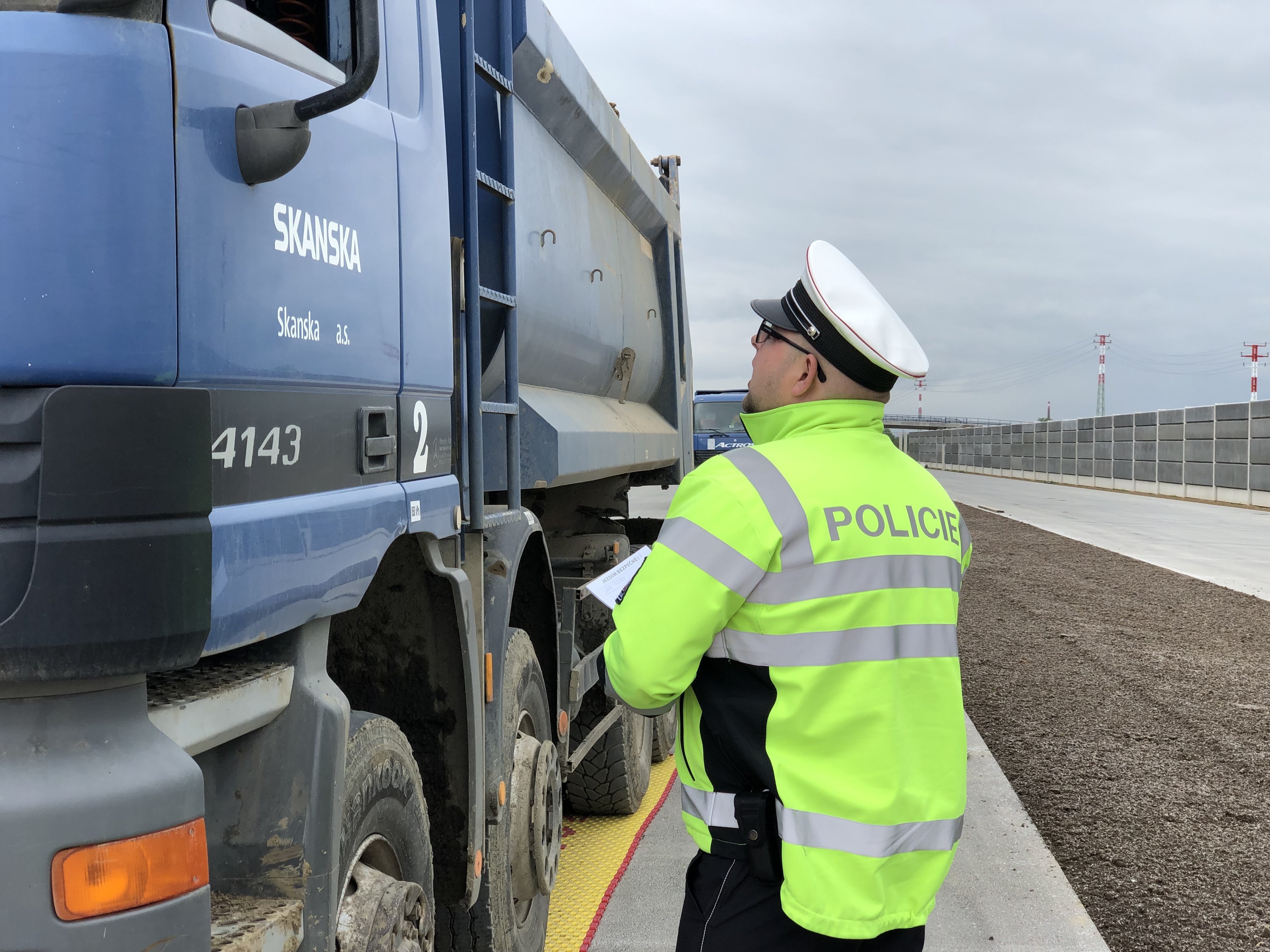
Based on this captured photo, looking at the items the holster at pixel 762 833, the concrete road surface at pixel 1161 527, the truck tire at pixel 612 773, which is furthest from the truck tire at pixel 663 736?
the concrete road surface at pixel 1161 527

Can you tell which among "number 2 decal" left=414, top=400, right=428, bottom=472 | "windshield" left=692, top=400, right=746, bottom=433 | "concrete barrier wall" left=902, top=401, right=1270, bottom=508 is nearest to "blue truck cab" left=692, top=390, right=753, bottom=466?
"windshield" left=692, top=400, right=746, bottom=433

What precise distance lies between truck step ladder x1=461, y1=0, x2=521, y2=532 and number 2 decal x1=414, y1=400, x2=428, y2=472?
37 cm

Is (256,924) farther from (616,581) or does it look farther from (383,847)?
(616,581)

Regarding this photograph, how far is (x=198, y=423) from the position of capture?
4.93ft

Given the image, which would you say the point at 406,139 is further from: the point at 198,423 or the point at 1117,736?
the point at 1117,736

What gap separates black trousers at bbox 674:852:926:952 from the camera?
1961 millimetres

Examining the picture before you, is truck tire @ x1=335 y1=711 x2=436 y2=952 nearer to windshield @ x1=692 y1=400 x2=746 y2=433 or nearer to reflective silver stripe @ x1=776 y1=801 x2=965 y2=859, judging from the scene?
reflective silver stripe @ x1=776 y1=801 x2=965 y2=859

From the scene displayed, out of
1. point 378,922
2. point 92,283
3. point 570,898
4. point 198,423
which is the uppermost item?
point 92,283

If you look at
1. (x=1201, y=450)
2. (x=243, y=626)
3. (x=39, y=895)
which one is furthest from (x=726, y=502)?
(x=1201, y=450)

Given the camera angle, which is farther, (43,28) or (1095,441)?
(1095,441)

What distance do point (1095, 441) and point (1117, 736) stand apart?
3281 centimetres

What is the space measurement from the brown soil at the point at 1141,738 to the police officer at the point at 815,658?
8.73 feet

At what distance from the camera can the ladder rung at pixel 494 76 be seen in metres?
3.29

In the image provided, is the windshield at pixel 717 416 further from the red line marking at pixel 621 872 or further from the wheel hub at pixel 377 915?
the wheel hub at pixel 377 915
